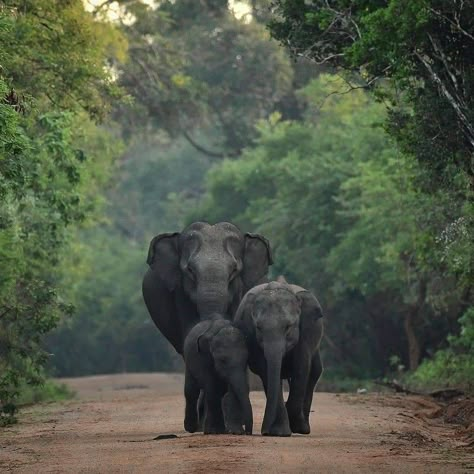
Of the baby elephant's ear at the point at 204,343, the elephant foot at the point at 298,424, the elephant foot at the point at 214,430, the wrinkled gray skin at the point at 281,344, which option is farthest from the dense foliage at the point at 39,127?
the elephant foot at the point at 298,424

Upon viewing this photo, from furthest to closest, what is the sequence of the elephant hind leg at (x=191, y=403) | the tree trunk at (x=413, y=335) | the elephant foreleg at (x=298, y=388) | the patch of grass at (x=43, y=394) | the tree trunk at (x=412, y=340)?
1. the tree trunk at (x=412, y=340)
2. the tree trunk at (x=413, y=335)
3. the patch of grass at (x=43, y=394)
4. the elephant hind leg at (x=191, y=403)
5. the elephant foreleg at (x=298, y=388)

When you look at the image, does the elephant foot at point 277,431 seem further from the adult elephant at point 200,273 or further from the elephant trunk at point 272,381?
the adult elephant at point 200,273

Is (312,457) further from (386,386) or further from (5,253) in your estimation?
(386,386)

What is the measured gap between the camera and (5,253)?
27641mm

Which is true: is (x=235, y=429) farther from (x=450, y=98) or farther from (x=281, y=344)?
(x=450, y=98)

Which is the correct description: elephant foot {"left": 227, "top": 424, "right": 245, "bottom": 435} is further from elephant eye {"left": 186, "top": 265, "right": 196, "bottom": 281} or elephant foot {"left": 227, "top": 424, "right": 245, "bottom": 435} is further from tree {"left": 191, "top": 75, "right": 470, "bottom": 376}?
tree {"left": 191, "top": 75, "right": 470, "bottom": 376}

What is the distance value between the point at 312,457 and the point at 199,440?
211 cm

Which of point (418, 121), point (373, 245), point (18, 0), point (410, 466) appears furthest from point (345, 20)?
point (373, 245)

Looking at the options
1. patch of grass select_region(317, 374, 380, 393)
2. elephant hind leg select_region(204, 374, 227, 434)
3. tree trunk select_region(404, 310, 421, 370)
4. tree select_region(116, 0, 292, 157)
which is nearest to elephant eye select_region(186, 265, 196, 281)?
elephant hind leg select_region(204, 374, 227, 434)

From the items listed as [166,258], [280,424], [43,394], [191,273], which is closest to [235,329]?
[280,424]

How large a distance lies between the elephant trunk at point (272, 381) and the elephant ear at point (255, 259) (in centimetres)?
327

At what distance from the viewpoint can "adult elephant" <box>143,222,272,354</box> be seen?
19.7 meters

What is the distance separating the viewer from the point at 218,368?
1750cm

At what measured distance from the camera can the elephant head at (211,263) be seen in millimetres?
19594
